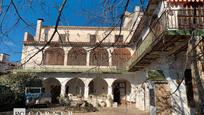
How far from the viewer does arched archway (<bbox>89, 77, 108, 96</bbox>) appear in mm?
24797

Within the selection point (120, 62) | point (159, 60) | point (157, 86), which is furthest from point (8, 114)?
point (120, 62)

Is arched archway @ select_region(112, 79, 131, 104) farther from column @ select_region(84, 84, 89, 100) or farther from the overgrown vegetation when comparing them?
the overgrown vegetation

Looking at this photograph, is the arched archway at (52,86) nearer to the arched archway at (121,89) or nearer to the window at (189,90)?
the arched archway at (121,89)

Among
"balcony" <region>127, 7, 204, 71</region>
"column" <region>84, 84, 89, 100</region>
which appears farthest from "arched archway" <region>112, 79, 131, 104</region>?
"balcony" <region>127, 7, 204, 71</region>

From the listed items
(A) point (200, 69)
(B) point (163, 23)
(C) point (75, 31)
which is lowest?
(A) point (200, 69)

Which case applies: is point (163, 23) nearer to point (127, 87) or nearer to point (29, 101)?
point (29, 101)

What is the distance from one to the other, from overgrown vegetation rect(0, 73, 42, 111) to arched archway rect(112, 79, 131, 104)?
9331 millimetres

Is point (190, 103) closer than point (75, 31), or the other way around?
point (190, 103)

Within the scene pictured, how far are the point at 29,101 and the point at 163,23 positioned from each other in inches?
561

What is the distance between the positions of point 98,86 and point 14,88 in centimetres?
1025

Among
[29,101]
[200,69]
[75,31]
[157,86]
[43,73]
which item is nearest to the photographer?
[200,69]

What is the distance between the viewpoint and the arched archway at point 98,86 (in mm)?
24797

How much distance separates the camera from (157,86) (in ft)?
35.4

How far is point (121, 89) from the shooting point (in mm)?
24781
